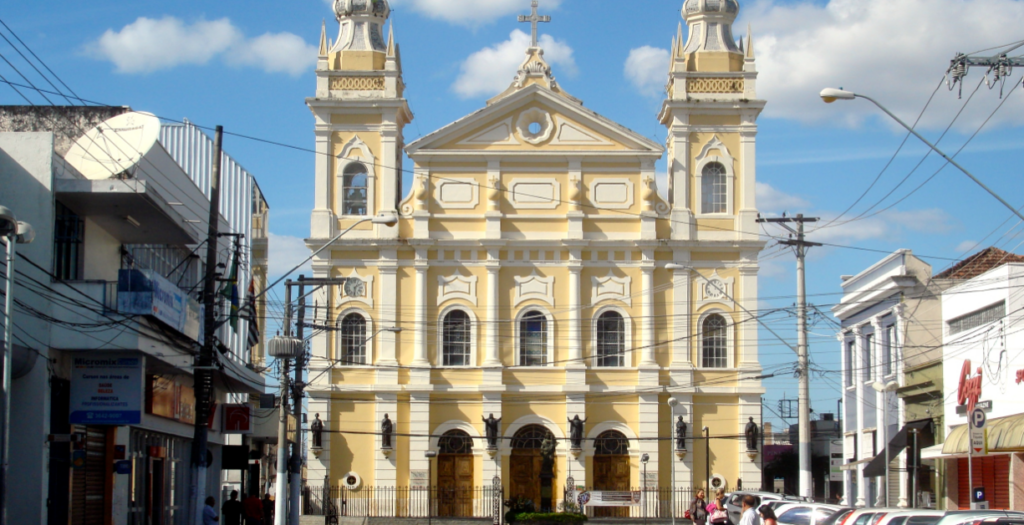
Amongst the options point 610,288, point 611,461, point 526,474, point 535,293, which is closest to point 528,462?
point 526,474

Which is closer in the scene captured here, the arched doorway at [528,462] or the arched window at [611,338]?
the arched doorway at [528,462]

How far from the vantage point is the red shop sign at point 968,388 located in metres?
33.2

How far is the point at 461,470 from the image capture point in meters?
47.2

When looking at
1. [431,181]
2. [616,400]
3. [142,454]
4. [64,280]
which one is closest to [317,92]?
[431,181]

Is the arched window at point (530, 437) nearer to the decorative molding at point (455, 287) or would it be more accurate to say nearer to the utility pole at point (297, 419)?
the decorative molding at point (455, 287)

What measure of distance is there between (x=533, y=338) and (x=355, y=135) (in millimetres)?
10200

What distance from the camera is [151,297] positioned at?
25812 mm

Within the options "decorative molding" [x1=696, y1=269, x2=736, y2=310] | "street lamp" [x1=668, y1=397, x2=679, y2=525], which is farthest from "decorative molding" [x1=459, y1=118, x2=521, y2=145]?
"street lamp" [x1=668, y1=397, x2=679, y2=525]

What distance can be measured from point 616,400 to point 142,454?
20935 mm

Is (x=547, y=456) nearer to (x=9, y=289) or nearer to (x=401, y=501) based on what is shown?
(x=401, y=501)

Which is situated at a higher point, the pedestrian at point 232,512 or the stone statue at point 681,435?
the stone statue at point 681,435

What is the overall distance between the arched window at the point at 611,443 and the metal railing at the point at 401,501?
167 inches

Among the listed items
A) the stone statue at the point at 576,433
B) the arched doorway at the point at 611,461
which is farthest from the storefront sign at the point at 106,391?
the arched doorway at the point at 611,461

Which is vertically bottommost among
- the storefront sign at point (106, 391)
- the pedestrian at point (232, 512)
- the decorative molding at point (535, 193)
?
the pedestrian at point (232, 512)
